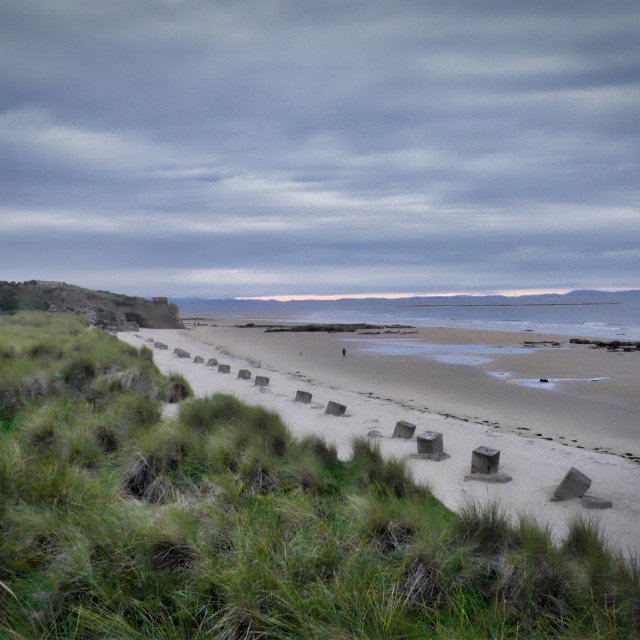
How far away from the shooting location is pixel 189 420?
24.5ft

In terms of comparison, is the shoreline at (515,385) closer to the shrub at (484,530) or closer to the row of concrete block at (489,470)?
the row of concrete block at (489,470)

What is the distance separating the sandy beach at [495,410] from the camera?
6219mm

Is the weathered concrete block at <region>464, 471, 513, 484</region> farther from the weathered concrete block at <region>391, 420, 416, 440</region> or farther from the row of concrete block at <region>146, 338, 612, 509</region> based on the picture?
the weathered concrete block at <region>391, 420, 416, 440</region>

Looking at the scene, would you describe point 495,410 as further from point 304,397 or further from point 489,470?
point 489,470

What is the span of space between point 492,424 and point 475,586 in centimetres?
781

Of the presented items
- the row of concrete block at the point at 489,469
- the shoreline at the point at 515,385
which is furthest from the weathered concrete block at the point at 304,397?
the row of concrete block at the point at 489,469

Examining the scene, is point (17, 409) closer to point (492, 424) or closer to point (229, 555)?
point (229, 555)

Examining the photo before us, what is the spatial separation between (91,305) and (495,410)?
44.2 meters

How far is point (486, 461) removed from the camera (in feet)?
21.9

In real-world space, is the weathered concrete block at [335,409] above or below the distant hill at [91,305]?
below

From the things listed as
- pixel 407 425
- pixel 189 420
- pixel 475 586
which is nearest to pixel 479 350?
pixel 407 425

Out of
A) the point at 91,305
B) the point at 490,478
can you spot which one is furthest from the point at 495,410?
the point at 91,305

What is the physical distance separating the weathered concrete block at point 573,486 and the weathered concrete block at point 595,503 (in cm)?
10

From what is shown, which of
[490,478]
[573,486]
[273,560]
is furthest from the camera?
[490,478]
